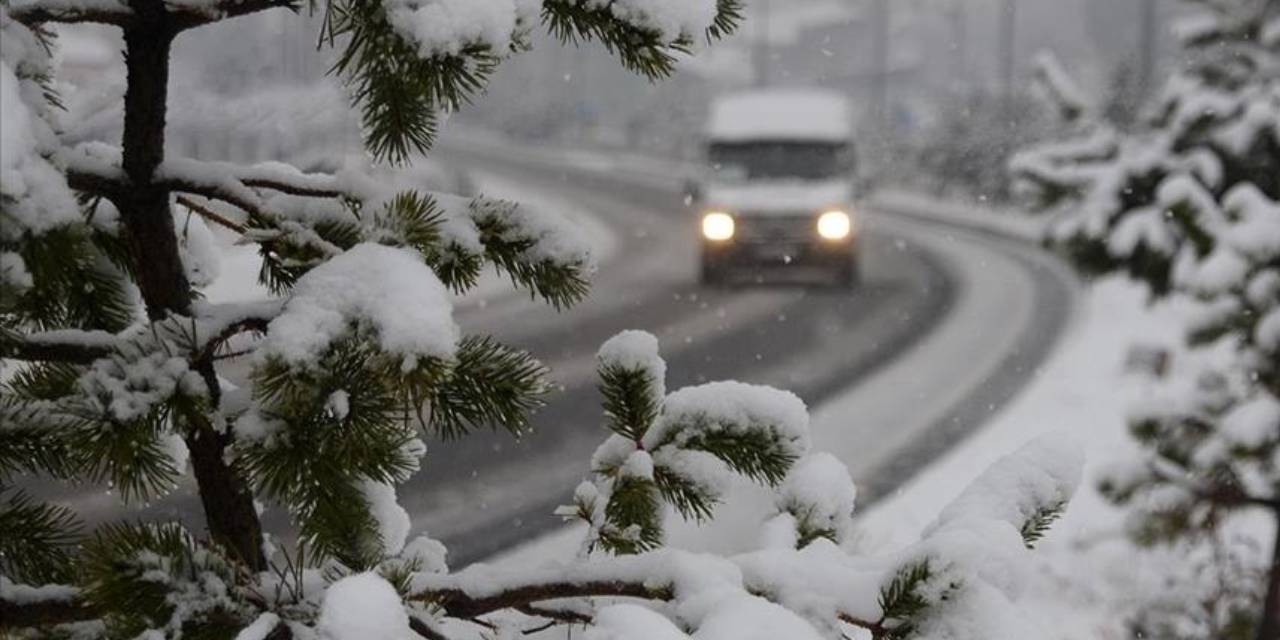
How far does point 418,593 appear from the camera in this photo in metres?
1.38

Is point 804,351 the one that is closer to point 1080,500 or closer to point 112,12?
point 1080,500

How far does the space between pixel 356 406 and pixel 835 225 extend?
46.2 ft

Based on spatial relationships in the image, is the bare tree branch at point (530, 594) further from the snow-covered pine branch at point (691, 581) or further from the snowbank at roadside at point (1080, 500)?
the snowbank at roadside at point (1080, 500)

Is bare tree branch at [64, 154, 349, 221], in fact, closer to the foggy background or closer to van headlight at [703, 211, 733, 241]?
the foggy background

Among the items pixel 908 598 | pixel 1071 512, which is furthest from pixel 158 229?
pixel 1071 512

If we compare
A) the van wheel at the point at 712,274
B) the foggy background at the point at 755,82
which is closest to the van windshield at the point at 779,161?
the van wheel at the point at 712,274

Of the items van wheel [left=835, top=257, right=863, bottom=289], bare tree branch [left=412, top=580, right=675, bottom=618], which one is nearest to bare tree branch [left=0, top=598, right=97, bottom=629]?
bare tree branch [left=412, top=580, right=675, bottom=618]

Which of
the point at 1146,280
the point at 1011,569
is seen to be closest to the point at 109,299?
the point at 1011,569

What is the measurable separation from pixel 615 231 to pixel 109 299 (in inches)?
836

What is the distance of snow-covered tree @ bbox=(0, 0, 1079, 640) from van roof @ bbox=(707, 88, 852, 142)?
13909 mm

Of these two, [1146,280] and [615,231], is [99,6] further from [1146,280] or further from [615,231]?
[615,231]

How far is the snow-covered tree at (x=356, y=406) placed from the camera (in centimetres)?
113

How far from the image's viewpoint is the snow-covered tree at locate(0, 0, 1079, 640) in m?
1.13

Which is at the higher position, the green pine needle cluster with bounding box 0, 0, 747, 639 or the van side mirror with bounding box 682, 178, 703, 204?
the green pine needle cluster with bounding box 0, 0, 747, 639
